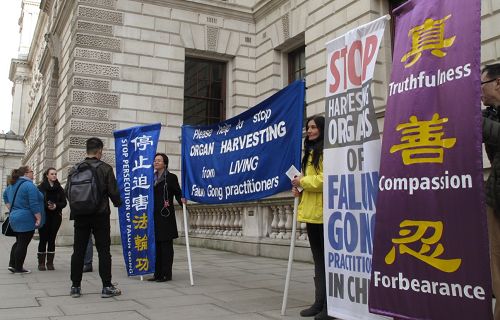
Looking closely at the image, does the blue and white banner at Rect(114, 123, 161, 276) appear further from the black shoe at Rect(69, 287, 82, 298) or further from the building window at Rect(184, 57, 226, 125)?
the building window at Rect(184, 57, 226, 125)

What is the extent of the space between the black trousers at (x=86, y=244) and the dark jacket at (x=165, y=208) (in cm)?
126

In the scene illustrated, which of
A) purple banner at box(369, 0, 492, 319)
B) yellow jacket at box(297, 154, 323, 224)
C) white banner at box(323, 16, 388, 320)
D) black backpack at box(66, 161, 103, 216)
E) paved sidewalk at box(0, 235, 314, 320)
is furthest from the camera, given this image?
black backpack at box(66, 161, 103, 216)

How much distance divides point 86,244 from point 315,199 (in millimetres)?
3033

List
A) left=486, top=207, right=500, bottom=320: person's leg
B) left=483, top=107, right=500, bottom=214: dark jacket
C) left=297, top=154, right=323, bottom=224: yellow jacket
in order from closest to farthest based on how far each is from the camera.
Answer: left=483, top=107, right=500, bottom=214: dark jacket
left=486, top=207, right=500, bottom=320: person's leg
left=297, top=154, right=323, bottom=224: yellow jacket

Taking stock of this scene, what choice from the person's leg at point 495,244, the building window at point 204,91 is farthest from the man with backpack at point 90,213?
the building window at point 204,91

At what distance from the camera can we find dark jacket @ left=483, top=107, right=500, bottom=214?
3057 mm

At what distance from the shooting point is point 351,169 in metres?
4.02

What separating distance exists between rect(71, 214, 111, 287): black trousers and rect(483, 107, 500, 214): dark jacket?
438cm

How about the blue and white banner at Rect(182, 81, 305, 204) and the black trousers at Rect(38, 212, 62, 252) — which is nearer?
the blue and white banner at Rect(182, 81, 305, 204)

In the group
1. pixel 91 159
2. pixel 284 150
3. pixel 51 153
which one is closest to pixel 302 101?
pixel 284 150

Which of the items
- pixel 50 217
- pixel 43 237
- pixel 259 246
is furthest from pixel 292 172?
pixel 43 237

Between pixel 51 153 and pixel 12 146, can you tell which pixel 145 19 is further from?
pixel 12 146

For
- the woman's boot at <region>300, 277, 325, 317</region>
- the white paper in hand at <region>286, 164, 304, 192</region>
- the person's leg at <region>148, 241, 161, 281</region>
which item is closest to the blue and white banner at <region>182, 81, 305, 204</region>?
the white paper in hand at <region>286, 164, 304, 192</region>

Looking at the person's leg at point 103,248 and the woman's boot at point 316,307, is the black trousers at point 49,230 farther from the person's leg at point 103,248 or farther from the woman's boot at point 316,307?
the woman's boot at point 316,307
